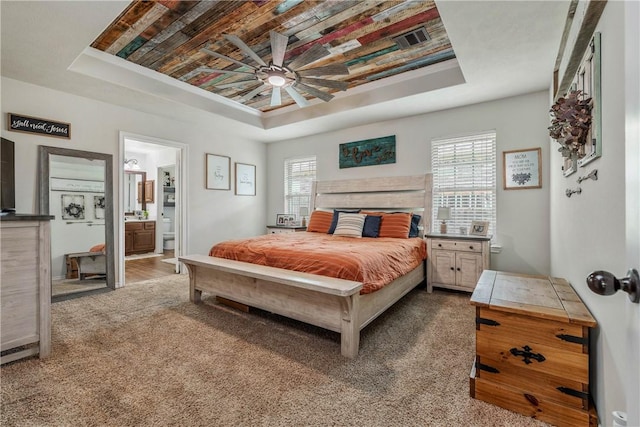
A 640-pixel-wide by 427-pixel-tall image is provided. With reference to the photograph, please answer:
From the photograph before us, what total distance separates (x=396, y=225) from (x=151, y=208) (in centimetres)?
642

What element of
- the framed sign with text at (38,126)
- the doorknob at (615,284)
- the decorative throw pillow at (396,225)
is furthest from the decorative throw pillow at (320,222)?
the doorknob at (615,284)

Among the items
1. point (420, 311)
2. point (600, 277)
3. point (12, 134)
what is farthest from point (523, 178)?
point (12, 134)

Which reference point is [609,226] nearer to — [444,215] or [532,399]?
[532,399]

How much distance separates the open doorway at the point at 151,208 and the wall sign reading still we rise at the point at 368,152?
2.72 metres

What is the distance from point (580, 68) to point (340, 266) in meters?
2.01

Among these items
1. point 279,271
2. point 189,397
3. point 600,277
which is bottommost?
point 189,397

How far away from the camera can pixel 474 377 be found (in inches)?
66.8

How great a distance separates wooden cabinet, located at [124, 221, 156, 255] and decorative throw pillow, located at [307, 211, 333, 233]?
4.07 meters

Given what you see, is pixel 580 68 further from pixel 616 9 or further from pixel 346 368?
pixel 346 368

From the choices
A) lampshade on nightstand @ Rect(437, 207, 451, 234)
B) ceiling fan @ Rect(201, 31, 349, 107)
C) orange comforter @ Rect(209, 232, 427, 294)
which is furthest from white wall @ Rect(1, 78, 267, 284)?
lampshade on nightstand @ Rect(437, 207, 451, 234)

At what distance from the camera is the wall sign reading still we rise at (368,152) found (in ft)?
15.6

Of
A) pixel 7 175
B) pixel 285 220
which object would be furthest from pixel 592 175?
pixel 285 220

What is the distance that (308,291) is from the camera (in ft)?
7.77

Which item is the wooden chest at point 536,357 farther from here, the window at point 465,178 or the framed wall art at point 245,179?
the framed wall art at point 245,179
